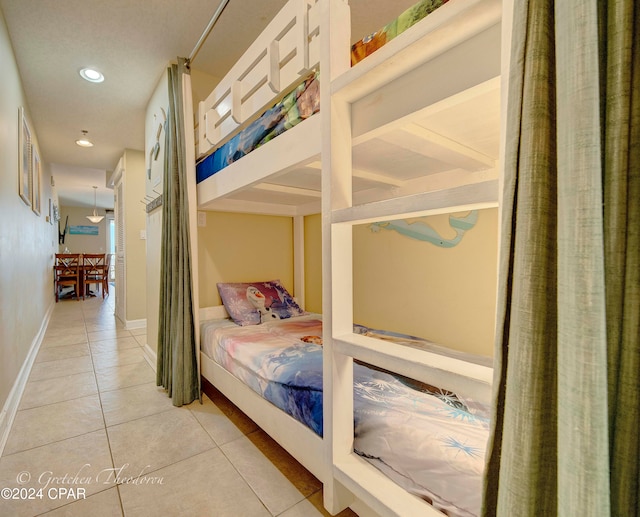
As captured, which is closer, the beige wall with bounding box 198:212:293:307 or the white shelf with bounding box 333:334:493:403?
the white shelf with bounding box 333:334:493:403

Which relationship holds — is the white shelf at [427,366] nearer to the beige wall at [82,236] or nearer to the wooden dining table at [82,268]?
the wooden dining table at [82,268]

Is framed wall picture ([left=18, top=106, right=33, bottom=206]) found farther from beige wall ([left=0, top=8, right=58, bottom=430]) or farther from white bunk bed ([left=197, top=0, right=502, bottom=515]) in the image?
white bunk bed ([left=197, top=0, right=502, bottom=515])

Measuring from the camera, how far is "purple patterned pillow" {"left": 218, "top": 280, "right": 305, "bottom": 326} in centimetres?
229

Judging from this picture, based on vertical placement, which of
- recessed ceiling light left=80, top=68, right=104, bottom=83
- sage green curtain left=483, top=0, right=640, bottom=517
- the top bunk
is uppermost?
recessed ceiling light left=80, top=68, right=104, bottom=83

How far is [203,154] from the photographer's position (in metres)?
2.08

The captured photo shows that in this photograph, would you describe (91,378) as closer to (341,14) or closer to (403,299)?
(403,299)

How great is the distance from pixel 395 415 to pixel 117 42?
2829 millimetres

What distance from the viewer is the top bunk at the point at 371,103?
70 cm

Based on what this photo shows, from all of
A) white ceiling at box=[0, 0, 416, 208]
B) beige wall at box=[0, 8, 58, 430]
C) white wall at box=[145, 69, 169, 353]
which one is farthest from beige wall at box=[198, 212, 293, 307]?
white ceiling at box=[0, 0, 416, 208]

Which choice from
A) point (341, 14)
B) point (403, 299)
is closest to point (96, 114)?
point (341, 14)

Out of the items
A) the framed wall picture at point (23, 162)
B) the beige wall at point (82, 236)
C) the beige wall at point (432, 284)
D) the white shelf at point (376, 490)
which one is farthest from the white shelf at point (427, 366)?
the beige wall at point (82, 236)

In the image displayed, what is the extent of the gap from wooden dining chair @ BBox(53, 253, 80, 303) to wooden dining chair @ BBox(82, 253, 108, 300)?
0.45 ft

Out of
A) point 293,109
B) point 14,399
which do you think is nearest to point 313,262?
point 293,109

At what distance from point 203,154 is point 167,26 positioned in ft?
2.72
